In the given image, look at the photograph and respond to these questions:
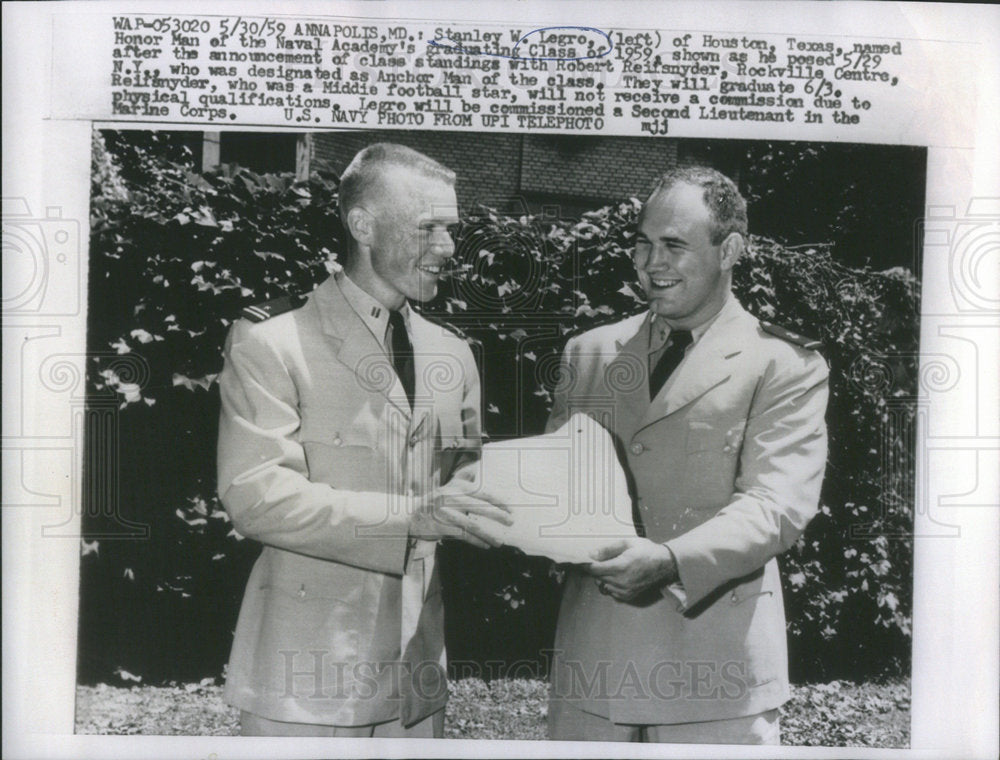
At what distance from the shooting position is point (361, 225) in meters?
3.59

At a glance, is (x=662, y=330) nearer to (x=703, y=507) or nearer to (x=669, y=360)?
(x=669, y=360)

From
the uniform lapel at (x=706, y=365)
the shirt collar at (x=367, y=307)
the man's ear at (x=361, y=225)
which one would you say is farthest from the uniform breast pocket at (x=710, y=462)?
the man's ear at (x=361, y=225)

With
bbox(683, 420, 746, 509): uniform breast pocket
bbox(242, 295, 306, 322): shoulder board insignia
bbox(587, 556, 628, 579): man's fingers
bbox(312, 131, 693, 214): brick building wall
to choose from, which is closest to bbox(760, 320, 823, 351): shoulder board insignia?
bbox(683, 420, 746, 509): uniform breast pocket

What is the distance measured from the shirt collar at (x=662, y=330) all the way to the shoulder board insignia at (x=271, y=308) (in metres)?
1.33

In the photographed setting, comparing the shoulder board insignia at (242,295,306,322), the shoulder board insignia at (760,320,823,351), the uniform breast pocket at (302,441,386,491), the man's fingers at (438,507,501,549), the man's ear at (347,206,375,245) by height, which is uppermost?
the man's ear at (347,206,375,245)

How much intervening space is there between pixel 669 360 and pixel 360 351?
1164 mm

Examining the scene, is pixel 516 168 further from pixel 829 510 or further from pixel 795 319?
pixel 829 510

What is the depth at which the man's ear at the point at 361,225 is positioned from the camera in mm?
3584

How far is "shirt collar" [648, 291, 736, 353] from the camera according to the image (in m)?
3.60

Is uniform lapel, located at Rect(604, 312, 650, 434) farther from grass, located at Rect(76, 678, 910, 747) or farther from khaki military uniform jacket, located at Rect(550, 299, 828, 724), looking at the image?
grass, located at Rect(76, 678, 910, 747)

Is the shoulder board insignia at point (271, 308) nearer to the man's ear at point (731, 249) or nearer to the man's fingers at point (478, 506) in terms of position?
the man's fingers at point (478, 506)

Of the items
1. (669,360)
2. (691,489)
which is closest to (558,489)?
(691,489)

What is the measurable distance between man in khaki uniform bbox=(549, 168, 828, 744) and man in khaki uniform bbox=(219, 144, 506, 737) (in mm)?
517

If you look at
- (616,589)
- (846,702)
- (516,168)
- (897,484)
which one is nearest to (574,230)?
(516,168)
